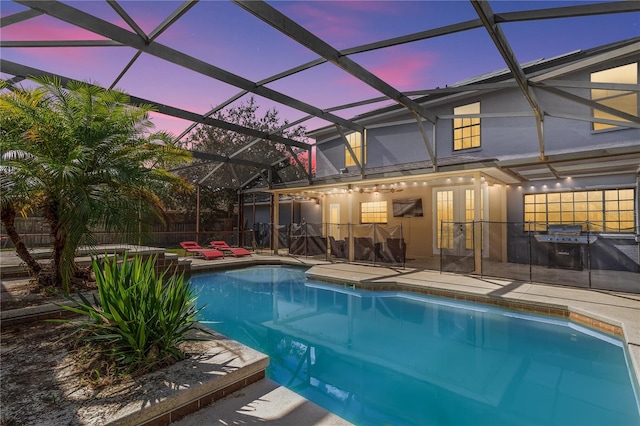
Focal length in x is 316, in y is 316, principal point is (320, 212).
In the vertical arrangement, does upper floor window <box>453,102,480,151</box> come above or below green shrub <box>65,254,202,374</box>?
above

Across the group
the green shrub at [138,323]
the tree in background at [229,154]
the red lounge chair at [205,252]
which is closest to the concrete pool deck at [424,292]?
the red lounge chair at [205,252]

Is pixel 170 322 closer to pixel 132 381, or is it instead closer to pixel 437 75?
pixel 132 381

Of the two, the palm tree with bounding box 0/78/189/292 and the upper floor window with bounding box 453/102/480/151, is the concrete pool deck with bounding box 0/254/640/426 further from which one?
the upper floor window with bounding box 453/102/480/151

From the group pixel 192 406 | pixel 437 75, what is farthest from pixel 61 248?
pixel 437 75

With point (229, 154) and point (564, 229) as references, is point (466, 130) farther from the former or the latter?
point (229, 154)

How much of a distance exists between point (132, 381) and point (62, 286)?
375 centimetres

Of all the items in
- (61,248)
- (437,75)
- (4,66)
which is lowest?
(61,248)

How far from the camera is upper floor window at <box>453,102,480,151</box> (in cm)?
1106

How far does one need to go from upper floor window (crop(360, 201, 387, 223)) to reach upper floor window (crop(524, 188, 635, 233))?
5.32 meters

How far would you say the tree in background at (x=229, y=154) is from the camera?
52.4 ft

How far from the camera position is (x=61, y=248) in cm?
524

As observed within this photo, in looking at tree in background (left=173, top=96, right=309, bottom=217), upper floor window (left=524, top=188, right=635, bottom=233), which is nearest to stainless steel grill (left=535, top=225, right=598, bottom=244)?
upper floor window (left=524, top=188, right=635, bottom=233)

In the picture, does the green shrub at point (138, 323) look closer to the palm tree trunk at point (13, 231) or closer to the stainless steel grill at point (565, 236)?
the palm tree trunk at point (13, 231)

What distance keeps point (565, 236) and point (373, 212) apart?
23.1ft
